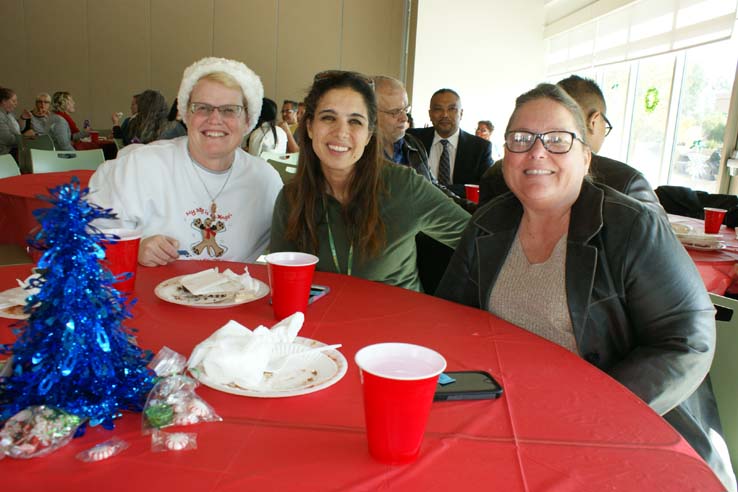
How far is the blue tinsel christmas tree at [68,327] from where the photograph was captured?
739mm

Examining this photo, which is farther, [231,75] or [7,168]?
[7,168]

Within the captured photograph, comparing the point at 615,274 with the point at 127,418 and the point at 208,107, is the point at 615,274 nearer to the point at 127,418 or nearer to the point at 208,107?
the point at 127,418

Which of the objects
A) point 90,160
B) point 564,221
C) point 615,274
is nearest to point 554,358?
point 615,274

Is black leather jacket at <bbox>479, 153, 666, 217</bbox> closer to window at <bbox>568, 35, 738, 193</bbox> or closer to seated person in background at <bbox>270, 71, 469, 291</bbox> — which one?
seated person in background at <bbox>270, 71, 469, 291</bbox>

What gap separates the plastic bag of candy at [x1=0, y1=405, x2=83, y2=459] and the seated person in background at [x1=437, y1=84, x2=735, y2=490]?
3.78 ft

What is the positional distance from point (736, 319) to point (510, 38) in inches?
408

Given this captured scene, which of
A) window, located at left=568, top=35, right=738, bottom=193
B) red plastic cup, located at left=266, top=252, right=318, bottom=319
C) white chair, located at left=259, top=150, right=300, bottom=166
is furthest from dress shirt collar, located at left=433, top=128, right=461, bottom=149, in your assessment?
red plastic cup, located at left=266, top=252, right=318, bottom=319

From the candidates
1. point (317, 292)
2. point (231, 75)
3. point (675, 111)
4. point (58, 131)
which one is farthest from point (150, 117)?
point (675, 111)

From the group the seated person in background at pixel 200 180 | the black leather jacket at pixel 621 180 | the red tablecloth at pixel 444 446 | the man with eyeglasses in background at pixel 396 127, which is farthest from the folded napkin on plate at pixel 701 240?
the seated person in background at pixel 200 180

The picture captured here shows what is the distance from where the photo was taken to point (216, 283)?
142cm

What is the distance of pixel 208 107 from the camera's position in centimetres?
220

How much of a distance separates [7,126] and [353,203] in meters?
7.28

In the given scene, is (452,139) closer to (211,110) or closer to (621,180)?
(621,180)

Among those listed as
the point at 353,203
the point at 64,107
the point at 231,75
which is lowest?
the point at 353,203
